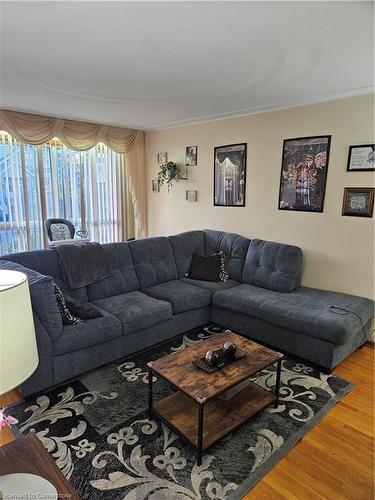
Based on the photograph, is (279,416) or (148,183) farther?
(148,183)

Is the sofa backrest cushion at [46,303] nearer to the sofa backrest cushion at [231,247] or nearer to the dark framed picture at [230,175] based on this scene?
the sofa backrest cushion at [231,247]

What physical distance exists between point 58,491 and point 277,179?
358 centimetres

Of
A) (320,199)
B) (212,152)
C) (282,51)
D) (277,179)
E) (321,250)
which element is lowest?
(321,250)

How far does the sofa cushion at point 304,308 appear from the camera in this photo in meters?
2.73

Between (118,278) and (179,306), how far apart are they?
2.41ft

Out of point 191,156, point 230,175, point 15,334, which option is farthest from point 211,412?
point 191,156

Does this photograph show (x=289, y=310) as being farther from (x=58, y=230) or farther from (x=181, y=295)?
(x=58, y=230)

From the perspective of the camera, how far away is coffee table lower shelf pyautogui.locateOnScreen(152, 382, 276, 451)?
2.02 meters

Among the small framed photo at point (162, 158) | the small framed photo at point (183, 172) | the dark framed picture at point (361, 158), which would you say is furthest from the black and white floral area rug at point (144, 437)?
the small framed photo at point (162, 158)

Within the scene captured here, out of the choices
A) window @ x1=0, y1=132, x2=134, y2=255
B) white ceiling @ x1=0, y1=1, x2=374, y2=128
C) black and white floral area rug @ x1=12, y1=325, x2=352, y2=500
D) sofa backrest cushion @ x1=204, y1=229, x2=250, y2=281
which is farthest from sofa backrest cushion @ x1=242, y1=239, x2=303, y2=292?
window @ x1=0, y1=132, x2=134, y2=255

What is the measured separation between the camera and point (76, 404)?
7.79 ft

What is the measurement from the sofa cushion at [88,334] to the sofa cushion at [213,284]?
1.25 meters

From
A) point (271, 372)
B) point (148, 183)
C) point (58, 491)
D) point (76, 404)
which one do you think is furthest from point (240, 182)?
point (58, 491)

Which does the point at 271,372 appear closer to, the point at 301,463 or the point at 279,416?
the point at 279,416
